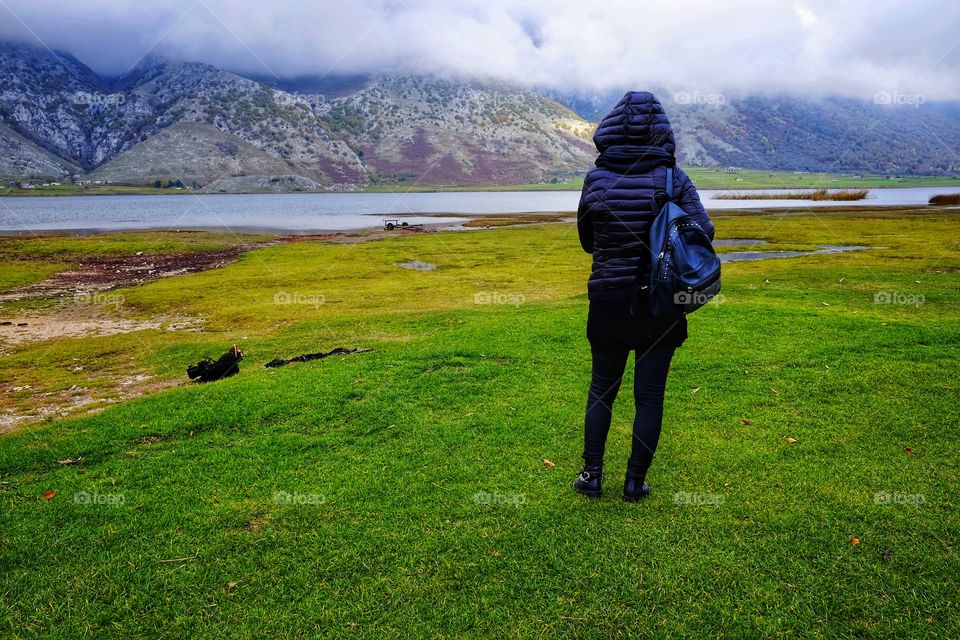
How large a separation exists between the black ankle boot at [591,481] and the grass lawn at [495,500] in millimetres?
162

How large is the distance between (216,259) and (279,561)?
46.8m

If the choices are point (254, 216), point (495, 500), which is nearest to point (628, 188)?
point (495, 500)

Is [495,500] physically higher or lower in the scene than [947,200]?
lower

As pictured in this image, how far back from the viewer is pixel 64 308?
86.8 feet

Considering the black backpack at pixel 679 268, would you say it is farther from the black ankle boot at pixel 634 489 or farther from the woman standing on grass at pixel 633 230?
the black ankle boot at pixel 634 489

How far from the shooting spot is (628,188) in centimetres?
564

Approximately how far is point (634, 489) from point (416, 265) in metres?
34.9

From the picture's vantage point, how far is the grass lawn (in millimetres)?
4848

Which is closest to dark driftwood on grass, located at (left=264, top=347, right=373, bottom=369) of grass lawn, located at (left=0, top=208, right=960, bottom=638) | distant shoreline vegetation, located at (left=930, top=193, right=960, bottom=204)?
grass lawn, located at (left=0, top=208, right=960, bottom=638)

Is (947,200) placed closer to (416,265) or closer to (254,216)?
(416,265)

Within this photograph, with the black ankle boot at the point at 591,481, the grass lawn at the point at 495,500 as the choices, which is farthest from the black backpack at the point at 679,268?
the grass lawn at the point at 495,500

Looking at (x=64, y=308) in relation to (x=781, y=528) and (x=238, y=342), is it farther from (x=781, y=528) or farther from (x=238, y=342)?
(x=781, y=528)

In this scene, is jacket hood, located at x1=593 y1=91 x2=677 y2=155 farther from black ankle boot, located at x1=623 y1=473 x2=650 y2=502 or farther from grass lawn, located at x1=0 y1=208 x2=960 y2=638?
grass lawn, located at x1=0 y1=208 x2=960 y2=638

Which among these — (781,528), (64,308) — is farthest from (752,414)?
(64,308)
